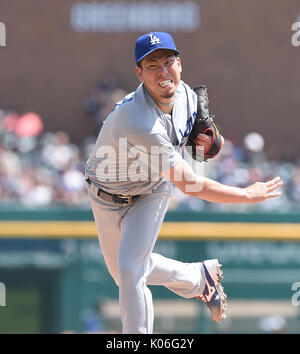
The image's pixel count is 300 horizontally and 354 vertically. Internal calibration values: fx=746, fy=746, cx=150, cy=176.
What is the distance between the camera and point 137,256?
356cm

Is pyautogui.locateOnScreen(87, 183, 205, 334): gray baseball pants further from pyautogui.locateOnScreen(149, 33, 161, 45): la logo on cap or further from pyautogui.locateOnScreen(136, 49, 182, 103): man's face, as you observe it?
pyautogui.locateOnScreen(149, 33, 161, 45): la logo on cap

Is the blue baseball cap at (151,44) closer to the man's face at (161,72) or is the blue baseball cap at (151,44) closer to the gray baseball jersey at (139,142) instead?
the man's face at (161,72)

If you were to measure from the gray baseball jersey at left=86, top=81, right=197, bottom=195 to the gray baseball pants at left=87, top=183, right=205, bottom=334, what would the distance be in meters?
0.09

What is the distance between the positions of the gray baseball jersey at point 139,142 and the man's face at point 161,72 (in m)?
0.09

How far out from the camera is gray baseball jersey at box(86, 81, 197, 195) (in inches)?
135

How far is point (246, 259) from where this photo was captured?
6.56 meters

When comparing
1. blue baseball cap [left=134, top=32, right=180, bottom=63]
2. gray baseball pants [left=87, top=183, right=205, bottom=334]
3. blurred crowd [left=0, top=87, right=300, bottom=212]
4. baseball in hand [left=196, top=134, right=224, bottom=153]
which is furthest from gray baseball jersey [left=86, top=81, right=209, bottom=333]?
blurred crowd [left=0, top=87, right=300, bottom=212]

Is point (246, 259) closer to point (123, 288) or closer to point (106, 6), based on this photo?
point (123, 288)

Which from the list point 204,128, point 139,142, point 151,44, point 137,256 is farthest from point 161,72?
point 137,256

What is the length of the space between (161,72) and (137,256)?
34.6 inches

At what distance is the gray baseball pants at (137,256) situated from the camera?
356 cm

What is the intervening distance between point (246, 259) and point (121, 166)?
→ 10.4 ft

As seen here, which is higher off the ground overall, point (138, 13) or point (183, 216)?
point (138, 13)
